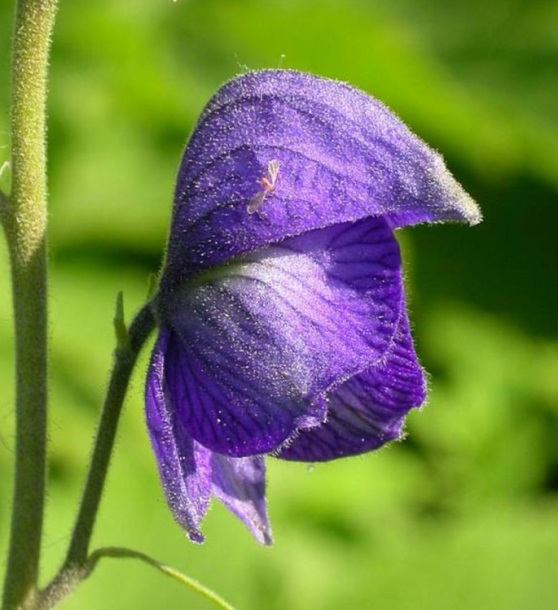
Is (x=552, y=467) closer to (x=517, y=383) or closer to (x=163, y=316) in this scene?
(x=517, y=383)

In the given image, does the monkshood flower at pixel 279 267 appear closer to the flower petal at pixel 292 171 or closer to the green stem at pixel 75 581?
the flower petal at pixel 292 171

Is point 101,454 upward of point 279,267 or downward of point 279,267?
downward

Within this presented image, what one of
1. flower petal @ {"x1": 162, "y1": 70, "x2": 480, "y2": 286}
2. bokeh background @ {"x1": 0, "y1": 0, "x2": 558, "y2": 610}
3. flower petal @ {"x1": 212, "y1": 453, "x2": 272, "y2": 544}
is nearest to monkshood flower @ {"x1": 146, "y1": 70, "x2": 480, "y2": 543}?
flower petal @ {"x1": 162, "y1": 70, "x2": 480, "y2": 286}

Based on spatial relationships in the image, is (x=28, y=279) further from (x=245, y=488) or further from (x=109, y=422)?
(x=245, y=488)

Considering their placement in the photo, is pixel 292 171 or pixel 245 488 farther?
pixel 245 488

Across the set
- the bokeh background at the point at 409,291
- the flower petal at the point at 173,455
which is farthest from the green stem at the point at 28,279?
the bokeh background at the point at 409,291

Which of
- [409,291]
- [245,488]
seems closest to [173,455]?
[245,488]

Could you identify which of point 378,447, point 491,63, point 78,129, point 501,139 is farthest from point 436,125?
point 378,447
